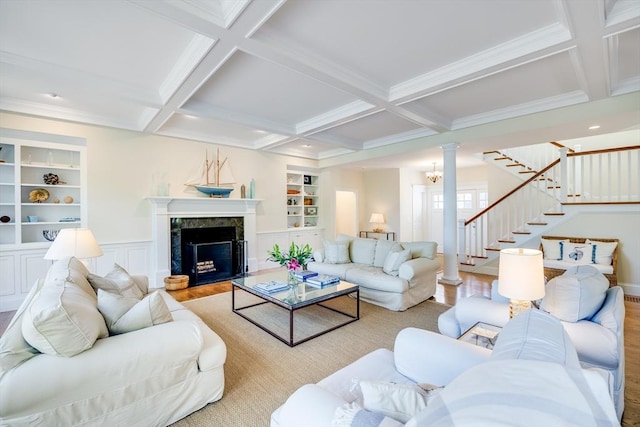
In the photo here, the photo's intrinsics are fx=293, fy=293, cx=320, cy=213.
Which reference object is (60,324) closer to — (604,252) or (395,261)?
(395,261)

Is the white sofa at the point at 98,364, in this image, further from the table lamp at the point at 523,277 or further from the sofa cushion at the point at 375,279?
the sofa cushion at the point at 375,279

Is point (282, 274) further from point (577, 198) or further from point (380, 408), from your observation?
point (577, 198)

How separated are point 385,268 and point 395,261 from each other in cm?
19

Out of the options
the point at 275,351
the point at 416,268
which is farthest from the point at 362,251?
the point at 275,351

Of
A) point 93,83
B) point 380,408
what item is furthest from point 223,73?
point 380,408

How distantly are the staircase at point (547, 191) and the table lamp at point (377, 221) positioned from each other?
237 centimetres

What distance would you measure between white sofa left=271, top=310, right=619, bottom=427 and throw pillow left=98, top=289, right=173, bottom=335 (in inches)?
45.4

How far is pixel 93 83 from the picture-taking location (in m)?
3.11

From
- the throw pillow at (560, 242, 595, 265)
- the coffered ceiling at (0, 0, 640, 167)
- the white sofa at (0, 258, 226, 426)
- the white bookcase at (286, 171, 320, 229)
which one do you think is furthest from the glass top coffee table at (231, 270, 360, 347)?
the throw pillow at (560, 242, 595, 265)

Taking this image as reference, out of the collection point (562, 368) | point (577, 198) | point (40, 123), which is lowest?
point (562, 368)

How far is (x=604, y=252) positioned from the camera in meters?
4.39

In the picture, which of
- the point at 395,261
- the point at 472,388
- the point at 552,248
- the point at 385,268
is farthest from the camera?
the point at 552,248

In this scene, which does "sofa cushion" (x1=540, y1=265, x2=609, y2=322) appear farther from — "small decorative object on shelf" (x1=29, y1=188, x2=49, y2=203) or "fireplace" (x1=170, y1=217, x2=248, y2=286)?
"small decorative object on shelf" (x1=29, y1=188, x2=49, y2=203)

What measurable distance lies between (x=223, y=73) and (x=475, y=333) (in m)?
3.30
